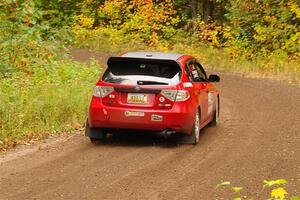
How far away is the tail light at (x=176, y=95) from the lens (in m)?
11.6

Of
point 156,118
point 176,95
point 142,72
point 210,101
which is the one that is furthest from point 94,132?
point 210,101

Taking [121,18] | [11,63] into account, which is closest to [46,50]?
[11,63]

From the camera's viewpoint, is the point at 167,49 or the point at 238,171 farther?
the point at 167,49

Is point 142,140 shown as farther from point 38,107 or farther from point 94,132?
point 38,107

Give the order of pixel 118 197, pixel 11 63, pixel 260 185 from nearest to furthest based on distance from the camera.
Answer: pixel 118 197 < pixel 260 185 < pixel 11 63

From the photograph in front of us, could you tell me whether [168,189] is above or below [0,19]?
below

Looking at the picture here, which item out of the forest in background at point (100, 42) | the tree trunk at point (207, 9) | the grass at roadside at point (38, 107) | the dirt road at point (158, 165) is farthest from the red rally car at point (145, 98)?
the tree trunk at point (207, 9)

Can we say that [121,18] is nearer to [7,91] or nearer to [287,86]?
[287,86]

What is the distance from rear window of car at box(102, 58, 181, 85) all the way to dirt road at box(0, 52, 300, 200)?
1.12 meters

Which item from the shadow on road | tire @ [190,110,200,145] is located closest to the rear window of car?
tire @ [190,110,200,145]

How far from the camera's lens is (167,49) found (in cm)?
3269

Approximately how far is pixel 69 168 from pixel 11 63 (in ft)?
26.4

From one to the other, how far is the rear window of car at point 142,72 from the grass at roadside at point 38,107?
1.79m

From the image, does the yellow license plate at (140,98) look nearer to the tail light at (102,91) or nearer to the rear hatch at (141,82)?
the rear hatch at (141,82)
